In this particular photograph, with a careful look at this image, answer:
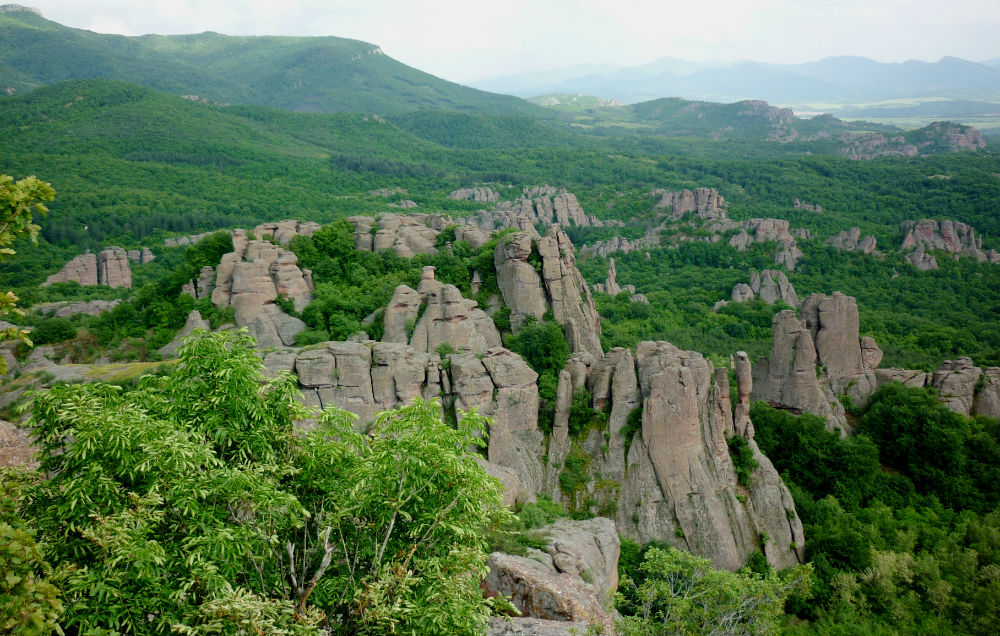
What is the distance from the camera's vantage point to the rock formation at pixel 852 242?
9538 centimetres

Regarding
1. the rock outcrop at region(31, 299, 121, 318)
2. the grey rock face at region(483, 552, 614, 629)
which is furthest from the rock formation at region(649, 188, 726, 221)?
the grey rock face at region(483, 552, 614, 629)

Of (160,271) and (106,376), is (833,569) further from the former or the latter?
(160,271)

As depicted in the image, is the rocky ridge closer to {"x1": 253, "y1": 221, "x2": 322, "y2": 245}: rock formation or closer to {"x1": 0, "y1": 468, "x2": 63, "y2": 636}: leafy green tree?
{"x1": 253, "y1": 221, "x2": 322, "y2": 245}: rock formation

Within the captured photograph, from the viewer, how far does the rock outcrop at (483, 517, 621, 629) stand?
1825cm

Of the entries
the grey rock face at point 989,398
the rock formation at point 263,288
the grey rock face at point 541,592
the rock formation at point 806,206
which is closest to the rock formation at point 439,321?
the rock formation at point 263,288

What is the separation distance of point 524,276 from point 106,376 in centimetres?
2456

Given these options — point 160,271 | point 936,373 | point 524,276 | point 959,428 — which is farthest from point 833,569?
point 160,271

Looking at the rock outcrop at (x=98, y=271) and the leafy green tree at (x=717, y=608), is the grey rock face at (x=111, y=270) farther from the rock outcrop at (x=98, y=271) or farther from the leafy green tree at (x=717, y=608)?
the leafy green tree at (x=717, y=608)

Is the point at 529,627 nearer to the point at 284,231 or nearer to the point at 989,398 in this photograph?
the point at 989,398

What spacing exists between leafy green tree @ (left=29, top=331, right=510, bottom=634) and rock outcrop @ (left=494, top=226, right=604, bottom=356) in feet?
85.7

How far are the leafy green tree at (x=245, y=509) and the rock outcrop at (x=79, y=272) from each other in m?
72.8

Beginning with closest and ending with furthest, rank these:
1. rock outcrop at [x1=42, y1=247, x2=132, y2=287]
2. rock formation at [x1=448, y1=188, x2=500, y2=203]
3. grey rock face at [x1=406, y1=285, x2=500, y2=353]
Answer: grey rock face at [x1=406, y1=285, x2=500, y2=353], rock outcrop at [x1=42, y1=247, x2=132, y2=287], rock formation at [x1=448, y1=188, x2=500, y2=203]

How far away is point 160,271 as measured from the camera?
78.9 m

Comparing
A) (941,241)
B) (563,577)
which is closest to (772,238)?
(941,241)
